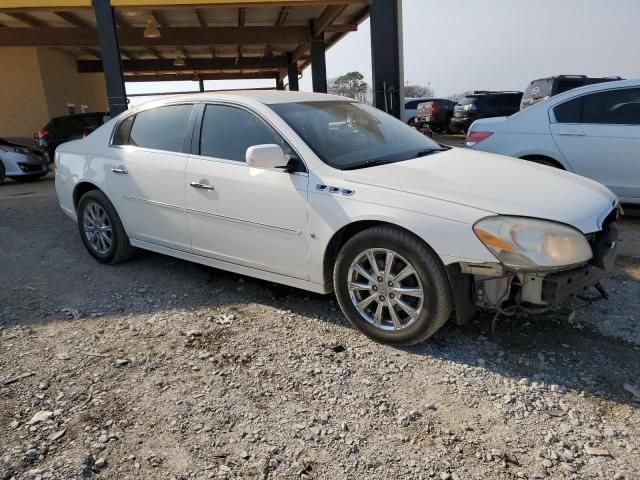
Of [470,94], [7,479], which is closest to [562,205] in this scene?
[7,479]

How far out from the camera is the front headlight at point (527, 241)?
9.25 feet

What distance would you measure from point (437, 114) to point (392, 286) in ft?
61.1

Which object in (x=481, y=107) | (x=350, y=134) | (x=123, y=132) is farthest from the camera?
(x=481, y=107)

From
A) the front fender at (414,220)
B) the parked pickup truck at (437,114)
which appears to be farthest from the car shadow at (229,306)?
the parked pickup truck at (437,114)

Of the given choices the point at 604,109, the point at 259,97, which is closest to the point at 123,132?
the point at 259,97

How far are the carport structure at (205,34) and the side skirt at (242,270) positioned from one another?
6.13 meters

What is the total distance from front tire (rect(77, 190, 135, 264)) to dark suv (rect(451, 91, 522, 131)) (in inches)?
584

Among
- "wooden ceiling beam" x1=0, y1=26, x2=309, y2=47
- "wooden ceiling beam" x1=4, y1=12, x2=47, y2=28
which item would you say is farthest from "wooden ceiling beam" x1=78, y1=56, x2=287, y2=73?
"wooden ceiling beam" x1=4, y1=12, x2=47, y2=28

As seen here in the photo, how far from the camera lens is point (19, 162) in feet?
36.8

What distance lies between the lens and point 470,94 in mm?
18656

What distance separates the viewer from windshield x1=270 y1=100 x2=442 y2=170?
12.0ft

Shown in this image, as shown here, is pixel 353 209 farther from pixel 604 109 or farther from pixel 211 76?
pixel 211 76

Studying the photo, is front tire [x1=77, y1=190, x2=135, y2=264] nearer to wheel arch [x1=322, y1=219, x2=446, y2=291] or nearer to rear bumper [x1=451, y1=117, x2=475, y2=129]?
wheel arch [x1=322, y1=219, x2=446, y2=291]

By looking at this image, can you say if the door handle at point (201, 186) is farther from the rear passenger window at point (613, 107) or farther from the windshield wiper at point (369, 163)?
the rear passenger window at point (613, 107)
